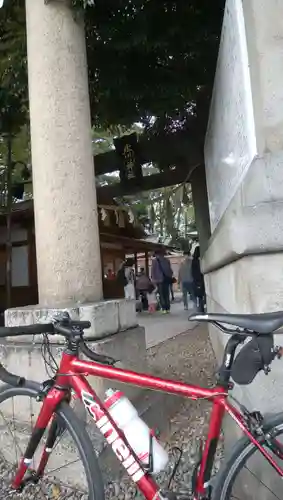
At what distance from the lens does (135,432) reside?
1727 millimetres

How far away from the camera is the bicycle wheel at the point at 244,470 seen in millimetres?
1508

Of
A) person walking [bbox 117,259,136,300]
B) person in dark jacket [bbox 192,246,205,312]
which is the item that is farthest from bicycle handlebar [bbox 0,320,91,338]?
person walking [bbox 117,259,136,300]

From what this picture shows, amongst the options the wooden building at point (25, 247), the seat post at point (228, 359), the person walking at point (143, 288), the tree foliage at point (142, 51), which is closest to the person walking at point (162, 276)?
the person walking at point (143, 288)

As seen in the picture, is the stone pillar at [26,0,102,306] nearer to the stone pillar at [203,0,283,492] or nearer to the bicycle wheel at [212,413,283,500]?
the stone pillar at [203,0,283,492]

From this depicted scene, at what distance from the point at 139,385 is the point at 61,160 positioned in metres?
1.59

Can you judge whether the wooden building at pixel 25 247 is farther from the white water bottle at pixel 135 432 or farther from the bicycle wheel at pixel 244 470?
the bicycle wheel at pixel 244 470

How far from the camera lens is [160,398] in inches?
118

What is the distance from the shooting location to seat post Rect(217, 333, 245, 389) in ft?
5.13

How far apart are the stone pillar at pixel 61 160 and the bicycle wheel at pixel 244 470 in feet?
4.55

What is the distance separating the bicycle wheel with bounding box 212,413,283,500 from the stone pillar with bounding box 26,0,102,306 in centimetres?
139

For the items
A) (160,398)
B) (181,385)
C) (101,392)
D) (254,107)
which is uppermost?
(254,107)

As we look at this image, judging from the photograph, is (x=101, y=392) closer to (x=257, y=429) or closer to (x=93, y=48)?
(x=257, y=429)

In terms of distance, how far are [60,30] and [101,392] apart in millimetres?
2348

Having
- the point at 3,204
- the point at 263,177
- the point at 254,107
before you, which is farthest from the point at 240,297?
the point at 3,204
